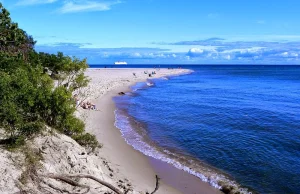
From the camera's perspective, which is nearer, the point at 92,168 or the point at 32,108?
the point at 92,168

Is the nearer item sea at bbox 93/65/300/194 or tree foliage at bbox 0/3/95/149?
tree foliage at bbox 0/3/95/149

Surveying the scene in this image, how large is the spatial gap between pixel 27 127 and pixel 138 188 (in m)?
5.69

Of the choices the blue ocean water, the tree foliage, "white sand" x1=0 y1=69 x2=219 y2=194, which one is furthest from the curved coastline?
the tree foliage

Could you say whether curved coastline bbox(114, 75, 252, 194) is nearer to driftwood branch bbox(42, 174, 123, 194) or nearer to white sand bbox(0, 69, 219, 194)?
white sand bbox(0, 69, 219, 194)

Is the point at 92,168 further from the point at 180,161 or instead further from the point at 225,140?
the point at 225,140

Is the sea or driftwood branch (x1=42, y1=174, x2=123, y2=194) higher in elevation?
driftwood branch (x1=42, y1=174, x2=123, y2=194)

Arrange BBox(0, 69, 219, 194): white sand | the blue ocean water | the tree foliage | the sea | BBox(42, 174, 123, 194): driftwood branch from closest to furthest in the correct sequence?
BBox(0, 69, 219, 194): white sand → BBox(42, 174, 123, 194): driftwood branch → the tree foliage → the sea → the blue ocean water

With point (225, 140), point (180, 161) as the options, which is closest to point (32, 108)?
point (180, 161)

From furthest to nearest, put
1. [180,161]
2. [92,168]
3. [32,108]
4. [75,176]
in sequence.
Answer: [180,161]
[32,108]
[92,168]
[75,176]

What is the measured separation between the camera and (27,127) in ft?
41.3

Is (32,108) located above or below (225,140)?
above

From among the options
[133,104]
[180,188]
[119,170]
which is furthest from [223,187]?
[133,104]

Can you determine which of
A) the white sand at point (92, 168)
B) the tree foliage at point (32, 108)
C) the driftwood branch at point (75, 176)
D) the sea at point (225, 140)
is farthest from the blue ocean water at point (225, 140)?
the tree foliage at point (32, 108)

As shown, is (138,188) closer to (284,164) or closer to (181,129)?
(284,164)
